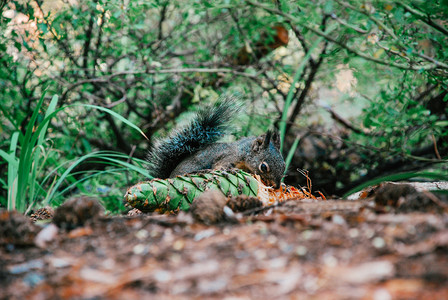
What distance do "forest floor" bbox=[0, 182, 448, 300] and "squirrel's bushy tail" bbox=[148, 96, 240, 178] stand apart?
118cm

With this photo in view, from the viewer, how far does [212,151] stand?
2.25 meters

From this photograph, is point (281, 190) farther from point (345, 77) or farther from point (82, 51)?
point (82, 51)

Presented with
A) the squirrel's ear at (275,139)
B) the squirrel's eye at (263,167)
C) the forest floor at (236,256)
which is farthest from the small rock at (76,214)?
the squirrel's ear at (275,139)

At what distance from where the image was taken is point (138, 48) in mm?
3180

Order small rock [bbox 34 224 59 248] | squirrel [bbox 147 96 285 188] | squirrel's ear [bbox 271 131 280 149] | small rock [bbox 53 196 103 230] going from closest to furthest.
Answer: small rock [bbox 34 224 59 248], small rock [bbox 53 196 103 230], squirrel [bbox 147 96 285 188], squirrel's ear [bbox 271 131 280 149]

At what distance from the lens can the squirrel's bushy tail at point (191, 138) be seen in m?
2.28

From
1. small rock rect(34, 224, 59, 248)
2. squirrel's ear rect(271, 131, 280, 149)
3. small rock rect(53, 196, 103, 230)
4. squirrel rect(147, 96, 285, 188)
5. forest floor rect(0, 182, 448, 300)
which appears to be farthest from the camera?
squirrel's ear rect(271, 131, 280, 149)

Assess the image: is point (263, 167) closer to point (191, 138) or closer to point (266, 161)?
point (266, 161)

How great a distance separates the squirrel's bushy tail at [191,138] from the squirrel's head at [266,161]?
25cm

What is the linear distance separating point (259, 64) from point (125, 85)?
1254 mm

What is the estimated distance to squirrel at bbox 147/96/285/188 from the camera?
2.24 meters

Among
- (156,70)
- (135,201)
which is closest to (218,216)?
(135,201)

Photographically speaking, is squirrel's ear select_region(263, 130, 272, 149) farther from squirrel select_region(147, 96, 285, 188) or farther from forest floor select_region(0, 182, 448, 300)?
forest floor select_region(0, 182, 448, 300)

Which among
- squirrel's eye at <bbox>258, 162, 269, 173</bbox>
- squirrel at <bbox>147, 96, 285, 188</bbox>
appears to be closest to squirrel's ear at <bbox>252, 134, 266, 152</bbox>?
squirrel at <bbox>147, 96, 285, 188</bbox>
